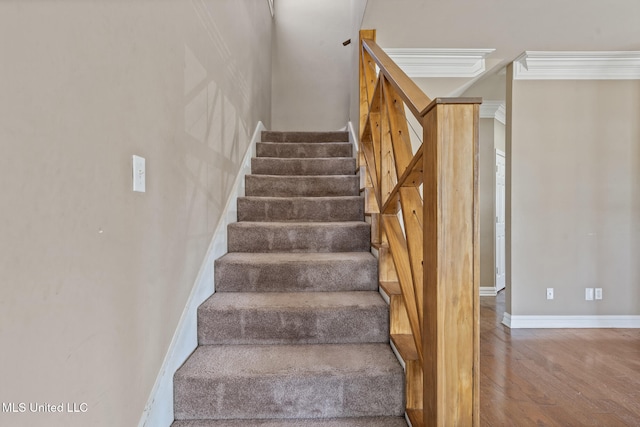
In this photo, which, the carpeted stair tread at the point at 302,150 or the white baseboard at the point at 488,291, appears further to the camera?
the white baseboard at the point at 488,291

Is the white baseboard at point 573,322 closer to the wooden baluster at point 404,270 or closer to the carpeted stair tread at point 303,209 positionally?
the carpeted stair tread at point 303,209

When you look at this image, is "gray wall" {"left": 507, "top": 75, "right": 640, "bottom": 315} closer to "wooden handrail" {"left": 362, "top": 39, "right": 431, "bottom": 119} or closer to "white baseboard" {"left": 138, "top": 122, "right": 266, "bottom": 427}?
"wooden handrail" {"left": 362, "top": 39, "right": 431, "bottom": 119}

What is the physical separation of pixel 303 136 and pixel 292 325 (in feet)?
8.00

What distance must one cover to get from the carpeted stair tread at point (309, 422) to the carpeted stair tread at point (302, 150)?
2329mm

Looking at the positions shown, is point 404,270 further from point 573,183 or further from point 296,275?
point 573,183

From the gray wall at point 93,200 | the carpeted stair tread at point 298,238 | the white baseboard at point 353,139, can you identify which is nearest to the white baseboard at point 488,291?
the white baseboard at point 353,139

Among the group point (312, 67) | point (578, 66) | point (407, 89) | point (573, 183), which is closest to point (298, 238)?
point (407, 89)

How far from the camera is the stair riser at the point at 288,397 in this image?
124 centimetres

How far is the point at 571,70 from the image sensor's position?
2.93 metres

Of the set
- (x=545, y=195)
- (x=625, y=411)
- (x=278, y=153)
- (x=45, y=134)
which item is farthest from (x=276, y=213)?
(x=545, y=195)

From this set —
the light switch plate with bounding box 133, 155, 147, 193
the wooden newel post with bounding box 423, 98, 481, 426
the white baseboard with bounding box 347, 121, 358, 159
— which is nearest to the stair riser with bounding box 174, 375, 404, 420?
the wooden newel post with bounding box 423, 98, 481, 426

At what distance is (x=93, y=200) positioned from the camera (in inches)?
32.2

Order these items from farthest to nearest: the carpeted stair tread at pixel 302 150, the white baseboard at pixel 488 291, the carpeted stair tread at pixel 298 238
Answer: the white baseboard at pixel 488 291, the carpeted stair tread at pixel 302 150, the carpeted stair tread at pixel 298 238

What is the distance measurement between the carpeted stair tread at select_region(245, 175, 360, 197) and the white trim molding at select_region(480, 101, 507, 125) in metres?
2.64
